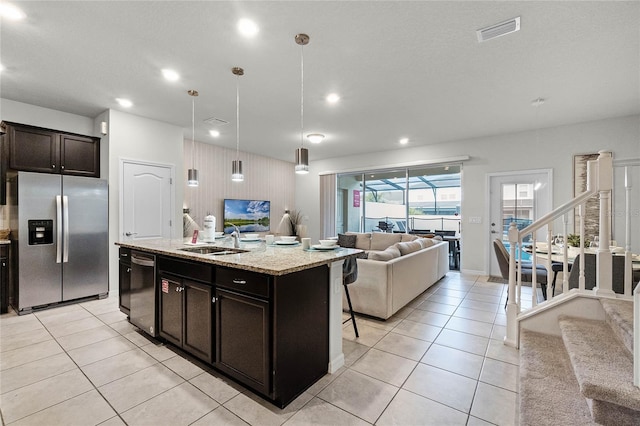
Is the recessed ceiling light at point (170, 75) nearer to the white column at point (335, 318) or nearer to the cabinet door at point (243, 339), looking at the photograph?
the cabinet door at point (243, 339)

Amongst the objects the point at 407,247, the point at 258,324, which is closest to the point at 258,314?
the point at 258,324

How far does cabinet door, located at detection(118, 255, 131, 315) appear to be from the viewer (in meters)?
3.01

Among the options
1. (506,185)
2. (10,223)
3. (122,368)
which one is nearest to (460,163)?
(506,185)

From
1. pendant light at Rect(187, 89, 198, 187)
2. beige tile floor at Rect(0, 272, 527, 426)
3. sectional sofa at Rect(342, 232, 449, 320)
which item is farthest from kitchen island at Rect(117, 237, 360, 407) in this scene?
pendant light at Rect(187, 89, 198, 187)

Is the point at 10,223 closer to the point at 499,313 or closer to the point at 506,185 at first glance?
the point at 499,313

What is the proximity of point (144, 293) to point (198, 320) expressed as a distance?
3.10ft

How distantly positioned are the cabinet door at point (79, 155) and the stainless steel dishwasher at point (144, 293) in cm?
226

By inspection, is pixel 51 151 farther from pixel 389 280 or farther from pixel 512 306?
pixel 512 306

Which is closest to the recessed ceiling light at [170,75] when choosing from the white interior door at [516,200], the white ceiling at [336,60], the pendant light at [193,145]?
the white ceiling at [336,60]

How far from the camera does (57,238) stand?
3691 millimetres

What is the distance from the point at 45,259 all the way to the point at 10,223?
0.75m

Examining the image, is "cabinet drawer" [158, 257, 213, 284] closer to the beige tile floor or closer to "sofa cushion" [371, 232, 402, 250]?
the beige tile floor

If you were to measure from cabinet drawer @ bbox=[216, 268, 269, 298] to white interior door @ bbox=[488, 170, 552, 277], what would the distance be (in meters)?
5.23

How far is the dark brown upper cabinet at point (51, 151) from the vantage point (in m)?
3.65
